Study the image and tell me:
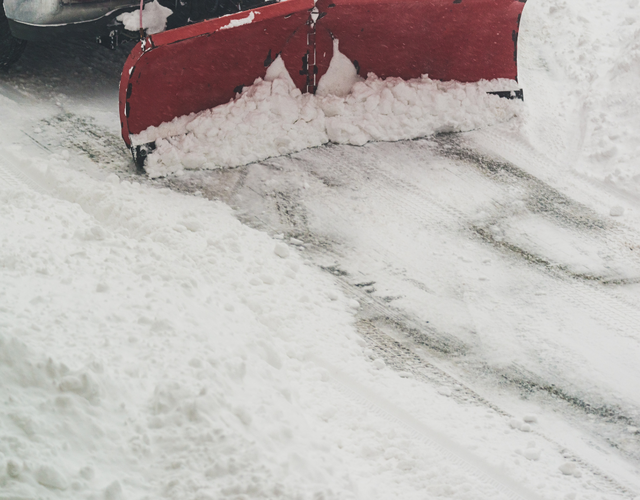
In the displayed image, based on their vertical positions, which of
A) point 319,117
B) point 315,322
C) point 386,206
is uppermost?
point 319,117

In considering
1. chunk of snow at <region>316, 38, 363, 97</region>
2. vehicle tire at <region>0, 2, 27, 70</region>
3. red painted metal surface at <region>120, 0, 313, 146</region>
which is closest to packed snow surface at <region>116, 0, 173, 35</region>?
red painted metal surface at <region>120, 0, 313, 146</region>

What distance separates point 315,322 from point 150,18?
9.16ft

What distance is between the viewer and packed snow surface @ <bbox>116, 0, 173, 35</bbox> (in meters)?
4.62

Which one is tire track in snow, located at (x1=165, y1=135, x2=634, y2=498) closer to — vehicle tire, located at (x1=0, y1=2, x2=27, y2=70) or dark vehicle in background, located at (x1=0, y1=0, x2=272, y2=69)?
dark vehicle in background, located at (x1=0, y1=0, x2=272, y2=69)

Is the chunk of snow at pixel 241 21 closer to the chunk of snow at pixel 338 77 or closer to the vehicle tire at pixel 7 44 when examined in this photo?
the chunk of snow at pixel 338 77

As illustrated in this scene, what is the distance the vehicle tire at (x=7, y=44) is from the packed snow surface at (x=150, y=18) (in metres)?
1.12

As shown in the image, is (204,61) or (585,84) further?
(585,84)

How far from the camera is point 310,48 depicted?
468cm

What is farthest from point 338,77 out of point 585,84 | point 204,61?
point 585,84

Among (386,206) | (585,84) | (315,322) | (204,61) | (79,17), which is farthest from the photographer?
(585,84)

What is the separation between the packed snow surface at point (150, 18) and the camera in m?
4.62

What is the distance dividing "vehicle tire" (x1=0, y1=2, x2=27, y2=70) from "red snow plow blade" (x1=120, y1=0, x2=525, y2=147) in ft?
5.71

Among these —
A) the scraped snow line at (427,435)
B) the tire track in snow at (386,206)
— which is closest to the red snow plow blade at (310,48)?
the tire track in snow at (386,206)

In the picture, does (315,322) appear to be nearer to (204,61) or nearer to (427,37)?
(204,61)
